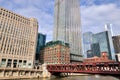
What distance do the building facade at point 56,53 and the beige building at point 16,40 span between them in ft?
114

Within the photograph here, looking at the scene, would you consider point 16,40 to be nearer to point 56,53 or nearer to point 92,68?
point 56,53

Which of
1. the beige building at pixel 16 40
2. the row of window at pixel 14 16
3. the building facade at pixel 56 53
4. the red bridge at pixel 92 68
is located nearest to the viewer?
the red bridge at pixel 92 68

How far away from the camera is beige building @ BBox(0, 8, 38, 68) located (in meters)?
91.5

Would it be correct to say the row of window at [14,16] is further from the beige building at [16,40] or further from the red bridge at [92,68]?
the red bridge at [92,68]

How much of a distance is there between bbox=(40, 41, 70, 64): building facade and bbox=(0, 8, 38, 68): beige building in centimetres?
3483

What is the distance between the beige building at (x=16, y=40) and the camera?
3601 inches

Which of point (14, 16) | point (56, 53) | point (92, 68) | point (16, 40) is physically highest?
point (14, 16)

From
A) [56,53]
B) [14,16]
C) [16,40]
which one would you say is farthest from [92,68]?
[14,16]

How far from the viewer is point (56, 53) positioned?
13662 centimetres

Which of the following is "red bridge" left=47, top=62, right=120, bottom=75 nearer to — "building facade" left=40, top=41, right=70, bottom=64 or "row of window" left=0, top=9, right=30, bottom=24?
"building facade" left=40, top=41, right=70, bottom=64

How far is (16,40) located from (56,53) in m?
52.1

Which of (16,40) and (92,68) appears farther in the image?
(16,40)

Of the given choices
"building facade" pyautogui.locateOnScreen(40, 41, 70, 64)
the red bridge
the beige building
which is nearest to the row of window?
the beige building

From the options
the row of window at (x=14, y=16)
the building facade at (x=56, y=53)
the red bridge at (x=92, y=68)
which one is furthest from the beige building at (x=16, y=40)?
the building facade at (x=56, y=53)
